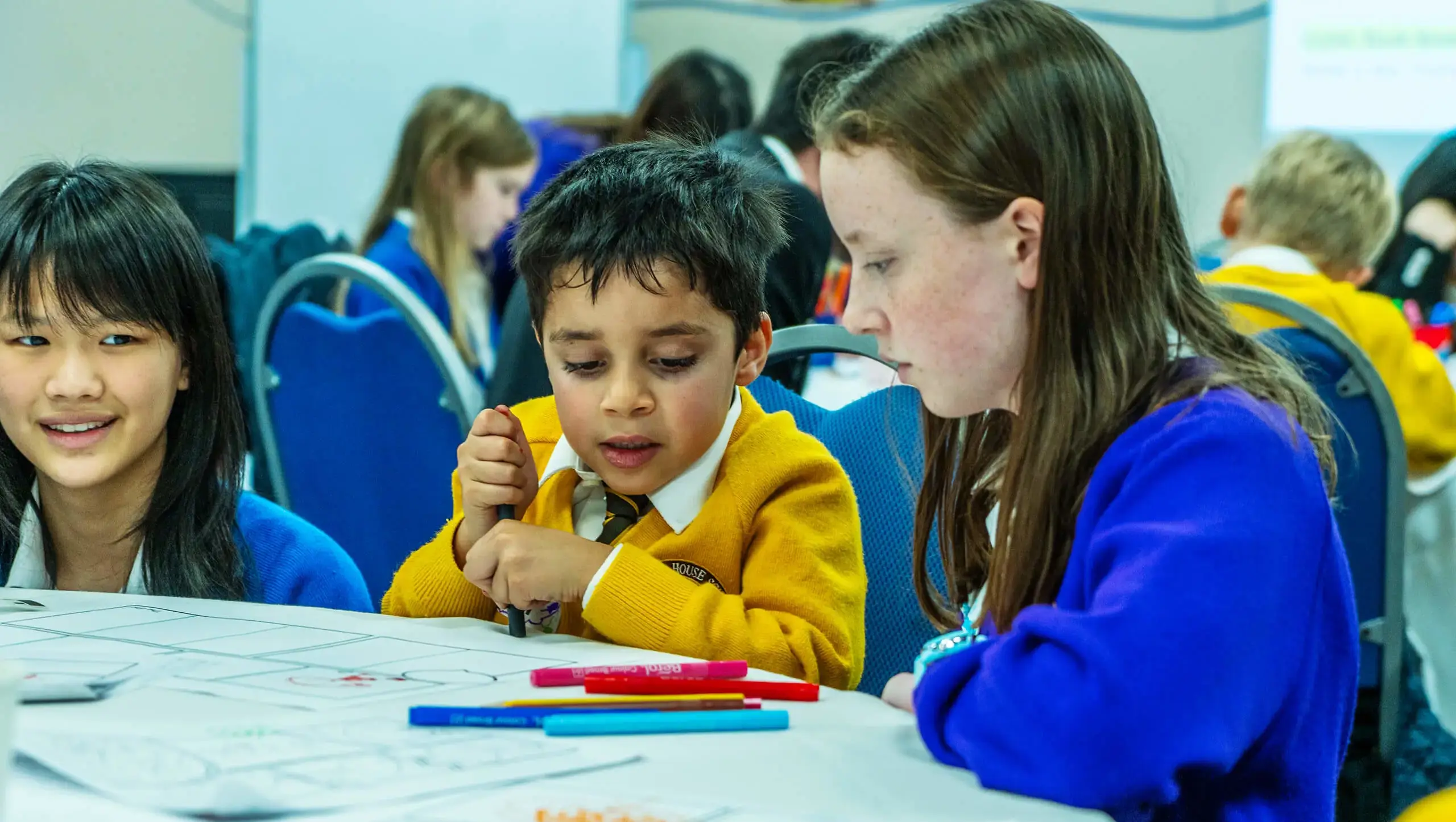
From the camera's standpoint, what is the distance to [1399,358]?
2.12 m

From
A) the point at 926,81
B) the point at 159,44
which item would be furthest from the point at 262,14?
the point at 926,81

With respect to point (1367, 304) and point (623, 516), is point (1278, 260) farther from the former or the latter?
point (623, 516)

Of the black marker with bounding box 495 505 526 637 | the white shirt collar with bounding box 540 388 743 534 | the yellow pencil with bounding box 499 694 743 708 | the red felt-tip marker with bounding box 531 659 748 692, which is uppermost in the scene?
the white shirt collar with bounding box 540 388 743 534

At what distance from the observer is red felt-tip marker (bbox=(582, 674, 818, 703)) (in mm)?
801

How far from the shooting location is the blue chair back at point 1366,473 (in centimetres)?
163

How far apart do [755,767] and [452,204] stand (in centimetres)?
273

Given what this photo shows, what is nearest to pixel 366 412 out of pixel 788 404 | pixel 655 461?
pixel 788 404

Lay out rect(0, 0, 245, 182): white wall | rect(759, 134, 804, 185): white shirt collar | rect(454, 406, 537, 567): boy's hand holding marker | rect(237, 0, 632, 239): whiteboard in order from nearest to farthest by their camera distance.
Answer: rect(454, 406, 537, 567): boy's hand holding marker → rect(759, 134, 804, 185): white shirt collar → rect(0, 0, 245, 182): white wall → rect(237, 0, 632, 239): whiteboard

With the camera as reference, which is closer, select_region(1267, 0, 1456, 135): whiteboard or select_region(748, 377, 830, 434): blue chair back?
select_region(748, 377, 830, 434): blue chair back

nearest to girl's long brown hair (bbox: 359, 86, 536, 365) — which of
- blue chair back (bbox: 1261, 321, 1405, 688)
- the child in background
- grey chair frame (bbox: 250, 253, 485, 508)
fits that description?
the child in background

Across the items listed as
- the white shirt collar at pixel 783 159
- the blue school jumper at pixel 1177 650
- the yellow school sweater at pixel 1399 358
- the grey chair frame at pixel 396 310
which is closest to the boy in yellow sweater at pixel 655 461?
the blue school jumper at pixel 1177 650

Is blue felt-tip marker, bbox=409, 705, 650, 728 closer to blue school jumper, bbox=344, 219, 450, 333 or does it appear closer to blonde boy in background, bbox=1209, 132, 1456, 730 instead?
blonde boy in background, bbox=1209, 132, 1456, 730

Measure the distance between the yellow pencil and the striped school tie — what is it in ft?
1.39

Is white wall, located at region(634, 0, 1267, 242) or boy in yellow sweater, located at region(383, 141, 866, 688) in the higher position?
white wall, located at region(634, 0, 1267, 242)
